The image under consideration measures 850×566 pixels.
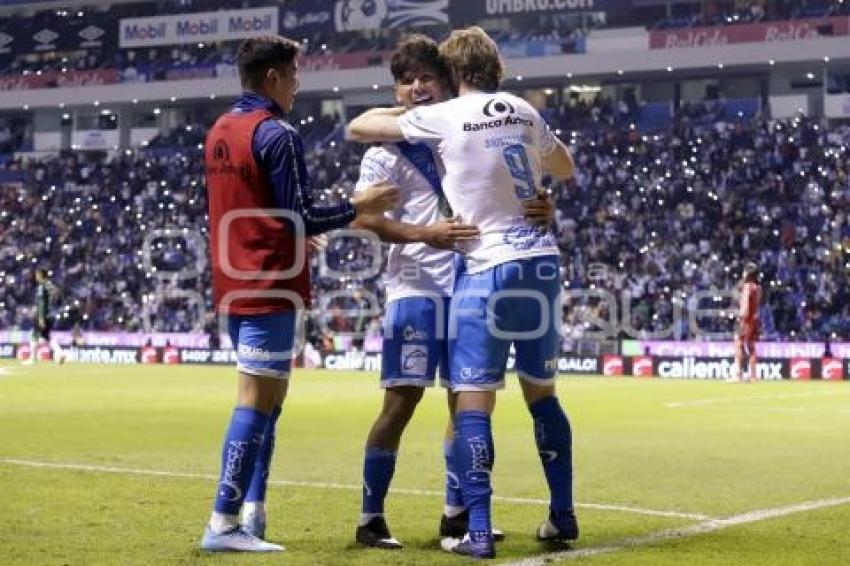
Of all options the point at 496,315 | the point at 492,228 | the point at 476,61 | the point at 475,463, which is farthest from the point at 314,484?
the point at 476,61

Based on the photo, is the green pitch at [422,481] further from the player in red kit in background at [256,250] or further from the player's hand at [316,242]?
the player's hand at [316,242]

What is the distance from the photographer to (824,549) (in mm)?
7406

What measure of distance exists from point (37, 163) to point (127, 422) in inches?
1806

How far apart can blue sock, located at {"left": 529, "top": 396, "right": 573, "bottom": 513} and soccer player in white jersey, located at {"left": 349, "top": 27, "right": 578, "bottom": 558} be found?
38 cm

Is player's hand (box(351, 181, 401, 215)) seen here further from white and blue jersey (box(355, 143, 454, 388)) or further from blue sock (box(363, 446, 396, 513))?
blue sock (box(363, 446, 396, 513))

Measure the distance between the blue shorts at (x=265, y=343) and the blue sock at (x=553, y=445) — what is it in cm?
131

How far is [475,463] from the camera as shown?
23.3 ft

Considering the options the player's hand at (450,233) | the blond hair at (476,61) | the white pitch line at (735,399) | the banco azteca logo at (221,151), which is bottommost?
the white pitch line at (735,399)

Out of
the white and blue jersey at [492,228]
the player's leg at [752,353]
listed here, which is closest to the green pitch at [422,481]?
the white and blue jersey at [492,228]

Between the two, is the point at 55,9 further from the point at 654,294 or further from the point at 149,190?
the point at 654,294

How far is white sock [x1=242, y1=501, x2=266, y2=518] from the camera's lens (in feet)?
25.0

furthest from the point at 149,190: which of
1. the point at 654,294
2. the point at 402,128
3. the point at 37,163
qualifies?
the point at 402,128

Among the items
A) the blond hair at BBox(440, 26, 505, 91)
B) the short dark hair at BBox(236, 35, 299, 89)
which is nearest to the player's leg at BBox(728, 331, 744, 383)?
the blond hair at BBox(440, 26, 505, 91)

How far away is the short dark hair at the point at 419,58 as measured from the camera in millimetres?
7613
